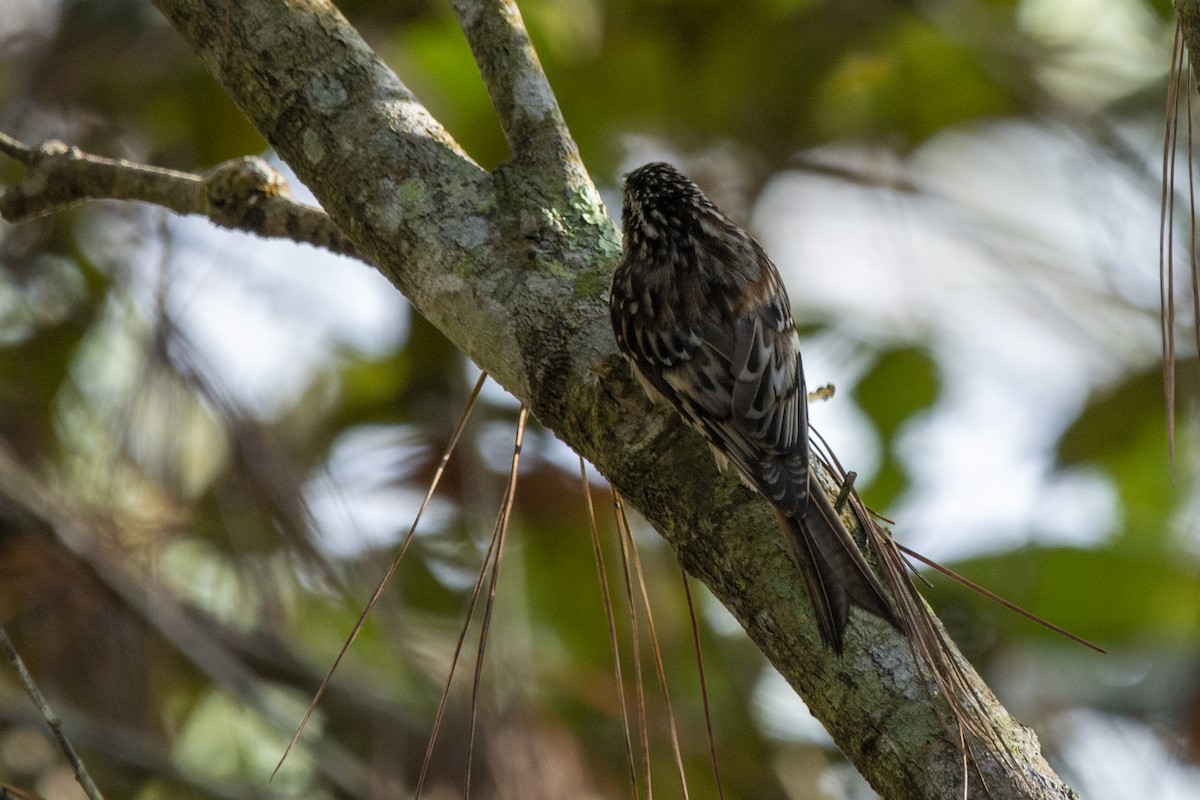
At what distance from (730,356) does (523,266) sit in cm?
99

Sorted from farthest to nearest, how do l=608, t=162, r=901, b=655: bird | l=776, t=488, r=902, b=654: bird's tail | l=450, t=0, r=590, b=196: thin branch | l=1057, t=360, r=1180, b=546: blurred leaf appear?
l=1057, t=360, r=1180, b=546: blurred leaf, l=450, t=0, r=590, b=196: thin branch, l=608, t=162, r=901, b=655: bird, l=776, t=488, r=902, b=654: bird's tail

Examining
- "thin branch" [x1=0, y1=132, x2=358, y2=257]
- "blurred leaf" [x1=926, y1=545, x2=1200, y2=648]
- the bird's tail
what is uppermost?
"blurred leaf" [x1=926, y1=545, x2=1200, y2=648]

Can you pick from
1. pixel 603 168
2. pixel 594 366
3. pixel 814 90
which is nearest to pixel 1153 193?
pixel 814 90

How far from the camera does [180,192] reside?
3207 mm

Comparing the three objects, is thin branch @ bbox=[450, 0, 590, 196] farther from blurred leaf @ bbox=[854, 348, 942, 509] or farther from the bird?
blurred leaf @ bbox=[854, 348, 942, 509]

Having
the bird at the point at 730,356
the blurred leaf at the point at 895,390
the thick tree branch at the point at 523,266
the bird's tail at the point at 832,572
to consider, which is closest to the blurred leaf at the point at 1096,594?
the blurred leaf at the point at 895,390

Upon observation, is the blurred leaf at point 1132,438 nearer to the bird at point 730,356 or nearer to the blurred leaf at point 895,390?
the blurred leaf at point 895,390

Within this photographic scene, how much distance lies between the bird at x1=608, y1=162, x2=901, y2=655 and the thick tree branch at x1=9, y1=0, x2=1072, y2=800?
0.06 metres

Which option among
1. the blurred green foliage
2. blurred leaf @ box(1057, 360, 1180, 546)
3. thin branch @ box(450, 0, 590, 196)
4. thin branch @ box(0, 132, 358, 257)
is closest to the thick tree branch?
thin branch @ box(450, 0, 590, 196)

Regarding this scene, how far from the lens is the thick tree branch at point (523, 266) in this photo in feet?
7.16

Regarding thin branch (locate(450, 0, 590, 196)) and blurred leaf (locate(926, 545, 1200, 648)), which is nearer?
thin branch (locate(450, 0, 590, 196))

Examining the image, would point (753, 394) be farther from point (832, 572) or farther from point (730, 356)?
point (832, 572)

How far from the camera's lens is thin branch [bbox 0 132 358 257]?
307 centimetres

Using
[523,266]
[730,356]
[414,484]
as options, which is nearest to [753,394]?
[730,356]
